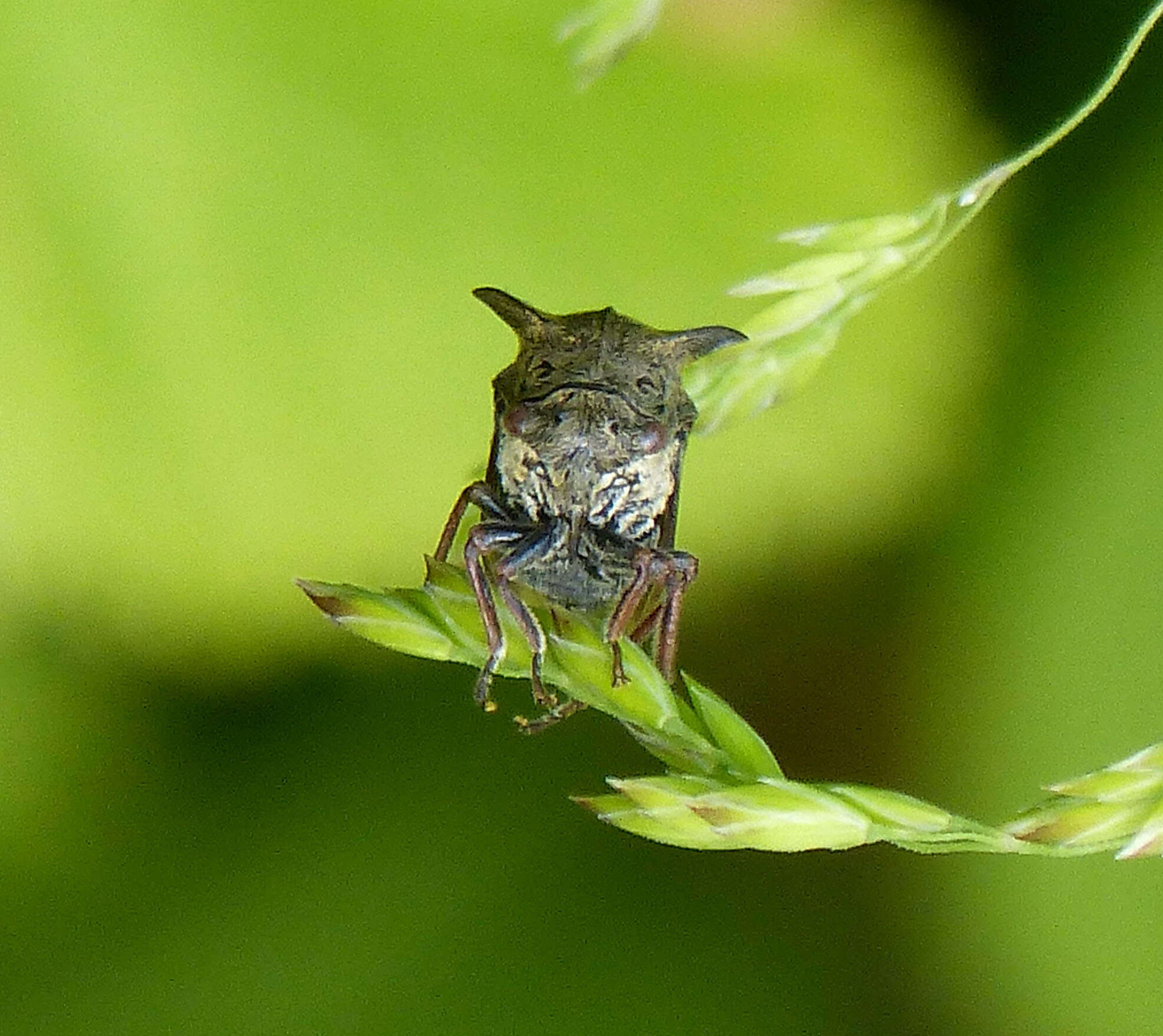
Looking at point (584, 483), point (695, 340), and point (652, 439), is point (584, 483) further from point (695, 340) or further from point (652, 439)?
point (695, 340)

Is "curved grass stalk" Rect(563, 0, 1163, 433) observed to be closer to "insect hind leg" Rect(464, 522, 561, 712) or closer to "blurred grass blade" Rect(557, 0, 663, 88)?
"blurred grass blade" Rect(557, 0, 663, 88)

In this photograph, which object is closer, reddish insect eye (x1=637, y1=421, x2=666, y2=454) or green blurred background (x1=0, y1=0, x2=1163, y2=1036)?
reddish insect eye (x1=637, y1=421, x2=666, y2=454)

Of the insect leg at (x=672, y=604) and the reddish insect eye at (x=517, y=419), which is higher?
the reddish insect eye at (x=517, y=419)

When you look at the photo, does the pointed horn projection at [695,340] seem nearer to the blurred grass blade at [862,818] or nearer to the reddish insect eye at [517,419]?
the reddish insect eye at [517,419]

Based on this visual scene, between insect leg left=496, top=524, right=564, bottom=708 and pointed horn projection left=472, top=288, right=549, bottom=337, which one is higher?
pointed horn projection left=472, top=288, right=549, bottom=337

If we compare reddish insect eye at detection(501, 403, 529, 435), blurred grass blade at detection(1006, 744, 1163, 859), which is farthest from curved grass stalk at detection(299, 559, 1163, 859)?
reddish insect eye at detection(501, 403, 529, 435)

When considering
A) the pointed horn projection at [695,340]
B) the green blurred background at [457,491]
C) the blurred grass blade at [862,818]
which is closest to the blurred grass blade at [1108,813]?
the blurred grass blade at [862,818]
